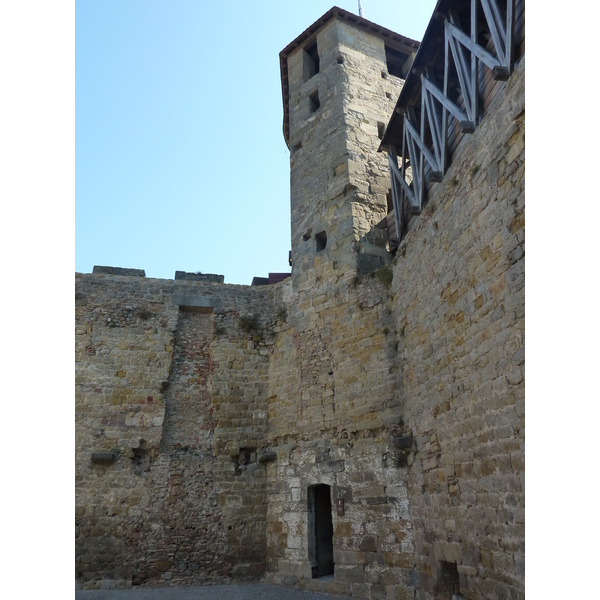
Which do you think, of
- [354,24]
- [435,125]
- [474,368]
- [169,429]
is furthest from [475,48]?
[169,429]

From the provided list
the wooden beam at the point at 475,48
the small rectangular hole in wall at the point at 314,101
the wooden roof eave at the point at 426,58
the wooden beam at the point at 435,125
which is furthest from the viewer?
the small rectangular hole in wall at the point at 314,101

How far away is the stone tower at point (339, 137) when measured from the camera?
10102 millimetres

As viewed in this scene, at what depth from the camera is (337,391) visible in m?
9.02

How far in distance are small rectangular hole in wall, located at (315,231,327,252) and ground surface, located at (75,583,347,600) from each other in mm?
5905

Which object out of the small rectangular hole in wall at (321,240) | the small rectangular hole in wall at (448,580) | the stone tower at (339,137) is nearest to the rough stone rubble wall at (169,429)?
the small rectangular hole in wall at (321,240)

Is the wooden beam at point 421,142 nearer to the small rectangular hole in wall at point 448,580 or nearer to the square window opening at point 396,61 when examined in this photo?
the small rectangular hole in wall at point 448,580

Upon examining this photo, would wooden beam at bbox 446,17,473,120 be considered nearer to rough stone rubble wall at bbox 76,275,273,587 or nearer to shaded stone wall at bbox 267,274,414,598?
shaded stone wall at bbox 267,274,414,598

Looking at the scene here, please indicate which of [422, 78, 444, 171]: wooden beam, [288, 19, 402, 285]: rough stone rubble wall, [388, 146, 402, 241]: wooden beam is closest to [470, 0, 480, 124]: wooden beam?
[422, 78, 444, 171]: wooden beam

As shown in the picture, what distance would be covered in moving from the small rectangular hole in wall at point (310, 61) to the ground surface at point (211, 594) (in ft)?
35.4

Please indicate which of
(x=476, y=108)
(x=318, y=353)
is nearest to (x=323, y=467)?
(x=318, y=353)

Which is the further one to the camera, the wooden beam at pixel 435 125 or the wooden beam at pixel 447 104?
the wooden beam at pixel 435 125

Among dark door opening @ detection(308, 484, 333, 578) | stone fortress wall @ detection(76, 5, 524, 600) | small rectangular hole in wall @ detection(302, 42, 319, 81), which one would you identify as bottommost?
dark door opening @ detection(308, 484, 333, 578)

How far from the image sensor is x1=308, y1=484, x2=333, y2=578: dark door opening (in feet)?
28.1

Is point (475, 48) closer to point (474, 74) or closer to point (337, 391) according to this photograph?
point (474, 74)
